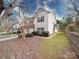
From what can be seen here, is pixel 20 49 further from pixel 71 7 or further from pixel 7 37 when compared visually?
pixel 71 7

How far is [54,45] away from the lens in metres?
1.79

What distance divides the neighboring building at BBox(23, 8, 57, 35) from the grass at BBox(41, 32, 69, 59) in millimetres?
102

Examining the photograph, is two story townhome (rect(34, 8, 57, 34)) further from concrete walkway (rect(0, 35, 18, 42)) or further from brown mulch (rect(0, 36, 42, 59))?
concrete walkway (rect(0, 35, 18, 42))

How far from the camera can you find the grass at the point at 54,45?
176 centimetres

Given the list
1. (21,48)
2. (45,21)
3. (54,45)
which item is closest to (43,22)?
(45,21)

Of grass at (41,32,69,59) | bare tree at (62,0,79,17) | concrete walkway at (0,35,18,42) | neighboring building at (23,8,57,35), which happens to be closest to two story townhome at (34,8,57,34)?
neighboring building at (23,8,57,35)

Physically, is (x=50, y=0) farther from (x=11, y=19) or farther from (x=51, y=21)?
(x=11, y=19)

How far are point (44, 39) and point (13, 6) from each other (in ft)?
2.20

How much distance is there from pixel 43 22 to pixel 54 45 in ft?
1.18

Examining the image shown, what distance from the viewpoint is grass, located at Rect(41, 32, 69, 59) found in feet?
5.78

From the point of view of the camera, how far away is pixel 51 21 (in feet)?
6.01

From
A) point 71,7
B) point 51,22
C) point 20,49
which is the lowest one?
point 20,49

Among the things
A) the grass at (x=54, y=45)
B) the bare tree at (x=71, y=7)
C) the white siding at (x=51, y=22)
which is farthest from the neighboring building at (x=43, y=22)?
the bare tree at (x=71, y=7)

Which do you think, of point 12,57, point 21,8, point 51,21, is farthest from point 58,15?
point 12,57
